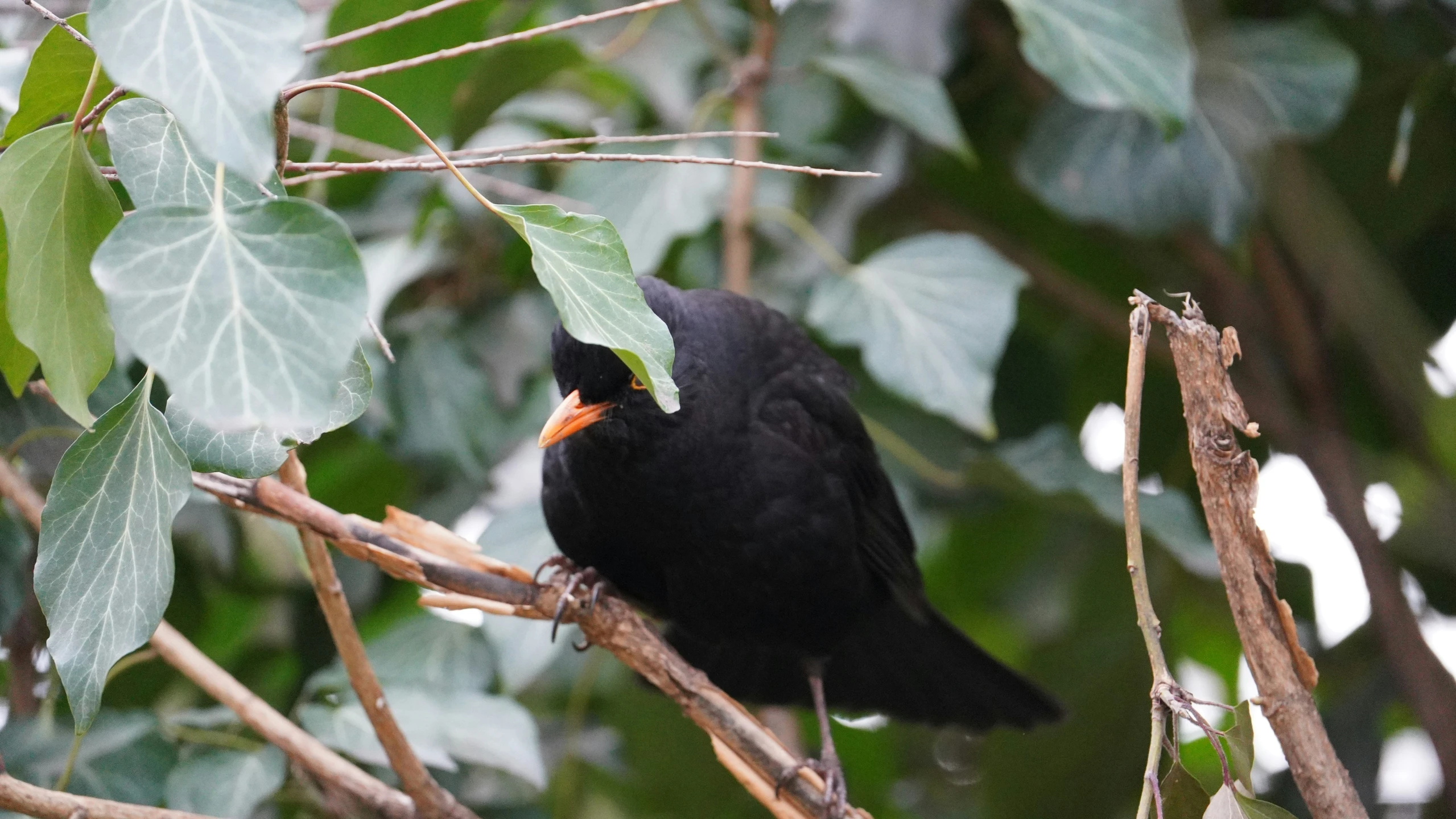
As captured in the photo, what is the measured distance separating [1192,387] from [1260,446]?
2143 mm

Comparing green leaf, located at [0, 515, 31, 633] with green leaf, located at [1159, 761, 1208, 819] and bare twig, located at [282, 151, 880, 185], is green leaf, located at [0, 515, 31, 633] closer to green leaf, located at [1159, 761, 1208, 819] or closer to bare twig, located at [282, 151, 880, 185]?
bare twig, located at [282, 151, 880, 185]

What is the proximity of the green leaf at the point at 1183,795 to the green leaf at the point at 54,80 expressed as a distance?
5.27 feet

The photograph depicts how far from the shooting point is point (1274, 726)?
1858mm

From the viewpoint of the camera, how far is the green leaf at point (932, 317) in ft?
9.44

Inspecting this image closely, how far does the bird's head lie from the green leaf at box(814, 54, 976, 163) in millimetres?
1166

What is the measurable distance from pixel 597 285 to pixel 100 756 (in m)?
1.70

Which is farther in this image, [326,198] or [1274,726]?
[326,198]

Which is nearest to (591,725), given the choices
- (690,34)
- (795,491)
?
(795,491)

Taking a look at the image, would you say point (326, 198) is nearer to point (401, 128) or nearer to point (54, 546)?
point (401, 128)

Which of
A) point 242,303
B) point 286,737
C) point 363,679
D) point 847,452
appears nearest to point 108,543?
point 242,303

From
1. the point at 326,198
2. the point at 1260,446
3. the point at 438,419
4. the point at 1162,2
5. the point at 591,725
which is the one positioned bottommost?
the point at 591,725

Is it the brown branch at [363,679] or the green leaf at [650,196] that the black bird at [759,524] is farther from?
the brown branch at [363,679]

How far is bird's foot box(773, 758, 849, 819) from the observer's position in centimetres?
224

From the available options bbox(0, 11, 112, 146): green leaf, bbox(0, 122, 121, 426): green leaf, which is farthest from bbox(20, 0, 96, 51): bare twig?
bbox(0, 122, 121, 426): green leaf
